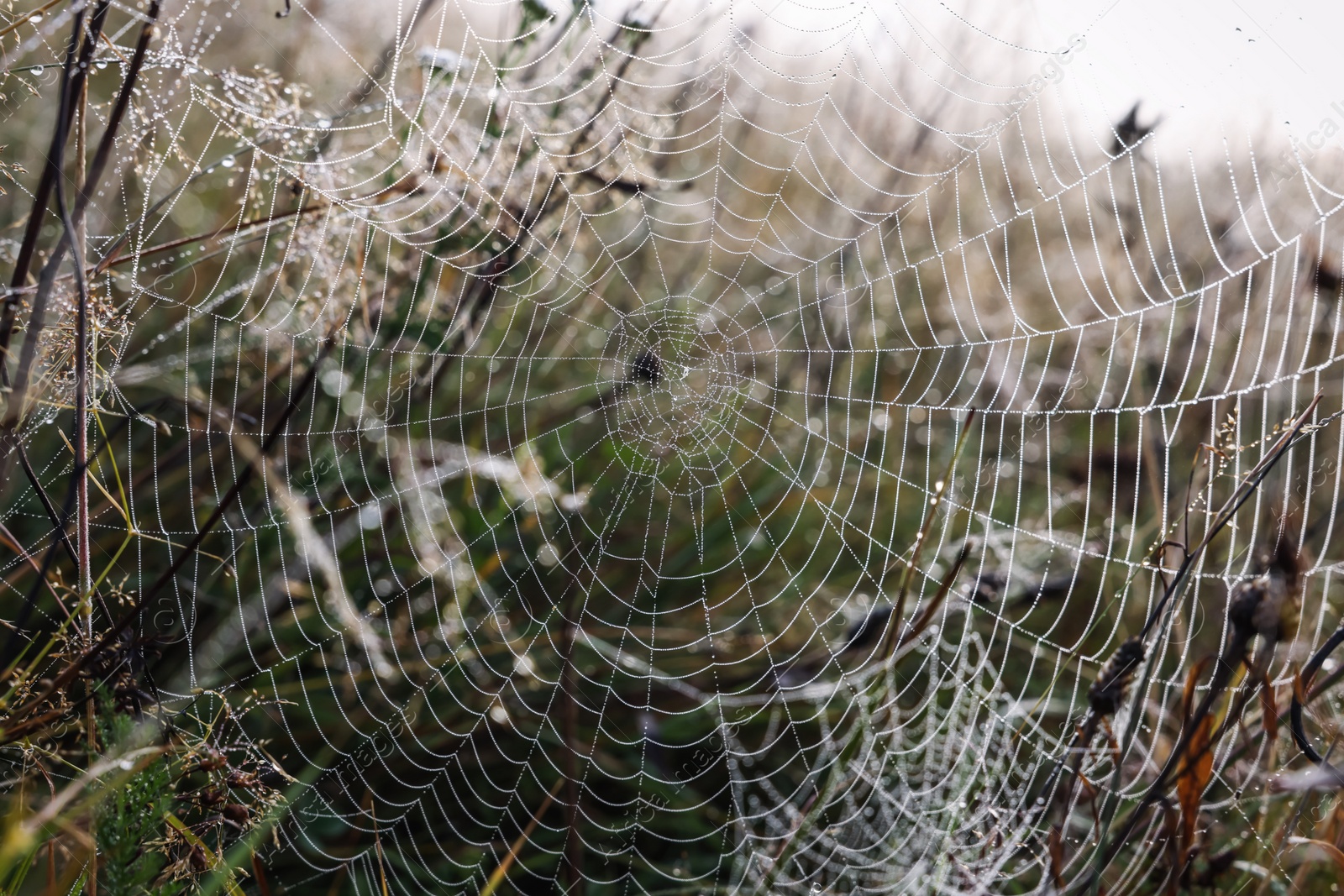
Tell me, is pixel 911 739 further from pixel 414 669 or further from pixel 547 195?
pixel 547 195

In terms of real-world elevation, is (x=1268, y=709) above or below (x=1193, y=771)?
above

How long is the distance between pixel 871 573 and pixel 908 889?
49.1 inches

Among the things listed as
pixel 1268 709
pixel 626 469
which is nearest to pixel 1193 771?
pixel 1268 709

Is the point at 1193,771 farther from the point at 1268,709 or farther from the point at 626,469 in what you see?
the point at 626,469

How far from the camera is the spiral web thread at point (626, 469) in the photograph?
216 cm

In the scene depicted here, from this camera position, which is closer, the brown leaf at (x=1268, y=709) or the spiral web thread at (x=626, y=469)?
the brown leaf at (x=1268, y=709)

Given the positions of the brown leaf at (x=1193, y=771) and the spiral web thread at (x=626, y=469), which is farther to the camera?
the spiral web thread at (x=626, y=469)

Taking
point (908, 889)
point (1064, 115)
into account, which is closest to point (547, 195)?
point (1064, 115)

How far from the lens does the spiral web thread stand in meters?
2.16

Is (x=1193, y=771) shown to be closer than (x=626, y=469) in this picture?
Yes

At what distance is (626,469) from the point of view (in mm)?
3270

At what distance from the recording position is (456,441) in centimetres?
310

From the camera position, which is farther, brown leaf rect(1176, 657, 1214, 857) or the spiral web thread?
the spiral web thread

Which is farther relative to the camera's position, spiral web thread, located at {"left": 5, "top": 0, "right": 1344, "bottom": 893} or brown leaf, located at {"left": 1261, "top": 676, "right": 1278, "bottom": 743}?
spiral web thread, located at {"left": 5, "top": 0, "right": 1344, "bottom": 893}
